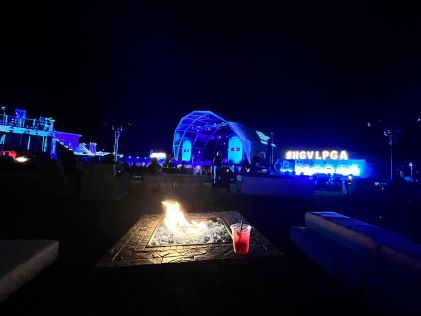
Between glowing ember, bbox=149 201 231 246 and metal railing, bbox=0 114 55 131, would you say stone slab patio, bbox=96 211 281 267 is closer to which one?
glowing ember, bbox=149 201 231 246

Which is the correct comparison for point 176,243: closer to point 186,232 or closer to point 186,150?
point 186,232

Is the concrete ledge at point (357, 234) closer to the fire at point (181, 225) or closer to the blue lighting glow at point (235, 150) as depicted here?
the fire at point (181, 225)

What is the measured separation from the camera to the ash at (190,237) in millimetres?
3795

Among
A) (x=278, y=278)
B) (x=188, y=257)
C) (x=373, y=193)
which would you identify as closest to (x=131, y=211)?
(x=188, y=257)

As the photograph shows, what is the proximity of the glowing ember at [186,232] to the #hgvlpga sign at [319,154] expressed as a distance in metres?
21.2

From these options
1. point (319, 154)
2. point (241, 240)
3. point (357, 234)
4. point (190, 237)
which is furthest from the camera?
point (319, 154)

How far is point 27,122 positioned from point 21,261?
3736cm

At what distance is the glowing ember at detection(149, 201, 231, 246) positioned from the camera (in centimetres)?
386

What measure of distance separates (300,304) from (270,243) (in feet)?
5.30

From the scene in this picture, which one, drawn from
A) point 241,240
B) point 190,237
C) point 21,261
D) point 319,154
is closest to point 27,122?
point 190,237

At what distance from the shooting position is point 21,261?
7.57 feet

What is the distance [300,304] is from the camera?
83.4 inches

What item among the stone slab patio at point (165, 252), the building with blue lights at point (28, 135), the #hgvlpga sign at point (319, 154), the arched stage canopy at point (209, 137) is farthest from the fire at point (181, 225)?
the building with blue lights at point (28, 135)

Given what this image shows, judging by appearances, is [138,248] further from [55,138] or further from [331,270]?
[55,138]
